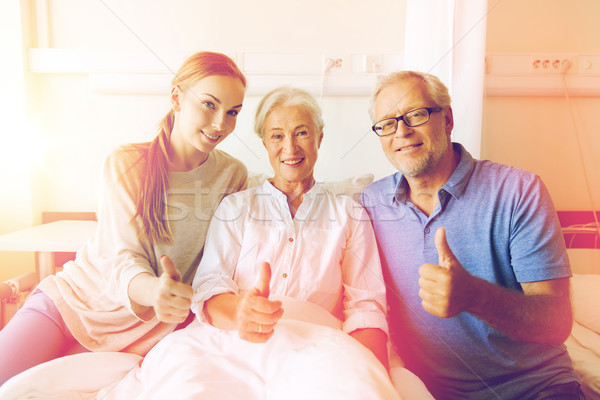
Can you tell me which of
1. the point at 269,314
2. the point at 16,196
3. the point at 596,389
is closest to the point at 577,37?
the point at 596,389

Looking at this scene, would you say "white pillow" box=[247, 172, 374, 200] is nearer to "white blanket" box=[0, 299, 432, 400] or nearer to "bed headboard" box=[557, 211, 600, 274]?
"white blanket" box=[0, 299, 432, 400]

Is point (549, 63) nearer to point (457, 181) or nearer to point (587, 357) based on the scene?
point (457, 181)

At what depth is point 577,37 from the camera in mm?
1227

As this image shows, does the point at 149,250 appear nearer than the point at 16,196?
Yes

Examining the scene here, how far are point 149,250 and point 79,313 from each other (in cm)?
24

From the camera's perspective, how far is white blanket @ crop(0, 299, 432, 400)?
20.5 inches

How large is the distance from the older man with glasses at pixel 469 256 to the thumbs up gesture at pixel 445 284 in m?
0.07

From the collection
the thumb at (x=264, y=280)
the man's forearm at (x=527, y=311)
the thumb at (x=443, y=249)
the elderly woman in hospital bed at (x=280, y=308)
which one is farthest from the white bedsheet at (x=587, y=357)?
the thumb at (x=264, y=280)

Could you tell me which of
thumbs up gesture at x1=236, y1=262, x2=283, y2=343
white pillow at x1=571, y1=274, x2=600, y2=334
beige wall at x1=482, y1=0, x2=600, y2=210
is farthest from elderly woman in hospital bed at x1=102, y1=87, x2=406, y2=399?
beige wall at x1=482, y1=0, x2=600, y2=210

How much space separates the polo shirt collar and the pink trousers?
87cm

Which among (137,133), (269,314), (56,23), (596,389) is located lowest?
(596,389)

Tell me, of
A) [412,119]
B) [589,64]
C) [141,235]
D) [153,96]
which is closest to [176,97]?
[153,96]

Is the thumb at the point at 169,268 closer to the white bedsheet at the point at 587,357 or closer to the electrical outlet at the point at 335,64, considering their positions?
the electrical outlet at the point at 335,64

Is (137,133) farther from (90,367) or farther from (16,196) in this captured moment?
(90,367)
